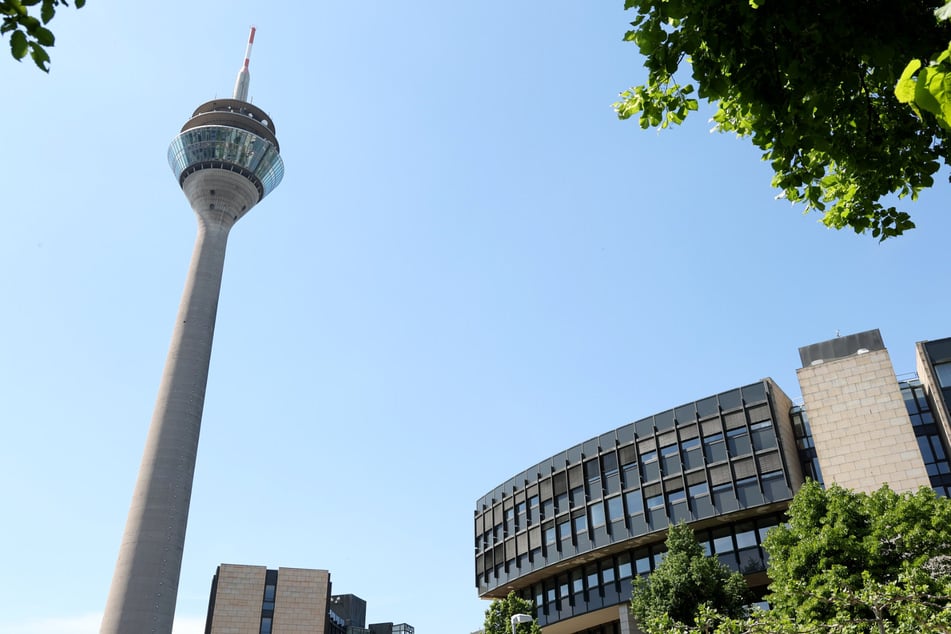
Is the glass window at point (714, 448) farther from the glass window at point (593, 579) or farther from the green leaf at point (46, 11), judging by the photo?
the green leaf at point (46, 11)

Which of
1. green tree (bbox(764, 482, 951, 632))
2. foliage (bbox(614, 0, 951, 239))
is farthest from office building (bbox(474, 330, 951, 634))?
foliage (bbox(614, 0, 951, 239))

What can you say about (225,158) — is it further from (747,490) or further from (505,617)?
(747,490)

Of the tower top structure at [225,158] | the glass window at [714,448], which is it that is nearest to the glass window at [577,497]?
the glass window at [714,448]

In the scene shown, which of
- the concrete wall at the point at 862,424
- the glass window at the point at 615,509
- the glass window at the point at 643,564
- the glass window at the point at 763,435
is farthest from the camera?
the glass window at the point at 615,509

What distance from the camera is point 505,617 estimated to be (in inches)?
1566

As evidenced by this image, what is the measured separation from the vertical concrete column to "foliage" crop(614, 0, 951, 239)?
61.8 m

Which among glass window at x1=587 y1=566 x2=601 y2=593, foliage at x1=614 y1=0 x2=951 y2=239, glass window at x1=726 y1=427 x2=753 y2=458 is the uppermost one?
glass window at x1=726 y1=427 x2=753 y2=458

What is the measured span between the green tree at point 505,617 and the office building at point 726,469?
27.7 feet

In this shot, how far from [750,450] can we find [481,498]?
24716mm

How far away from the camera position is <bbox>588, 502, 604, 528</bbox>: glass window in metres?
47.9

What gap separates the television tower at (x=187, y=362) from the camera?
60438mm

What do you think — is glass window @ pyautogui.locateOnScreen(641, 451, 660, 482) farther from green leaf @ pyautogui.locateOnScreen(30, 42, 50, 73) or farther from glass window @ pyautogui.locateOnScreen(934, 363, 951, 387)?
green leaf @ pyautogui.locateOnScreen(30, 42, 50, 73)

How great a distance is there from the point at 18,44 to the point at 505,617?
38.7 m

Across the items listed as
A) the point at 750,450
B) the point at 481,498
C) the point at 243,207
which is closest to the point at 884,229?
the point at 750,450
